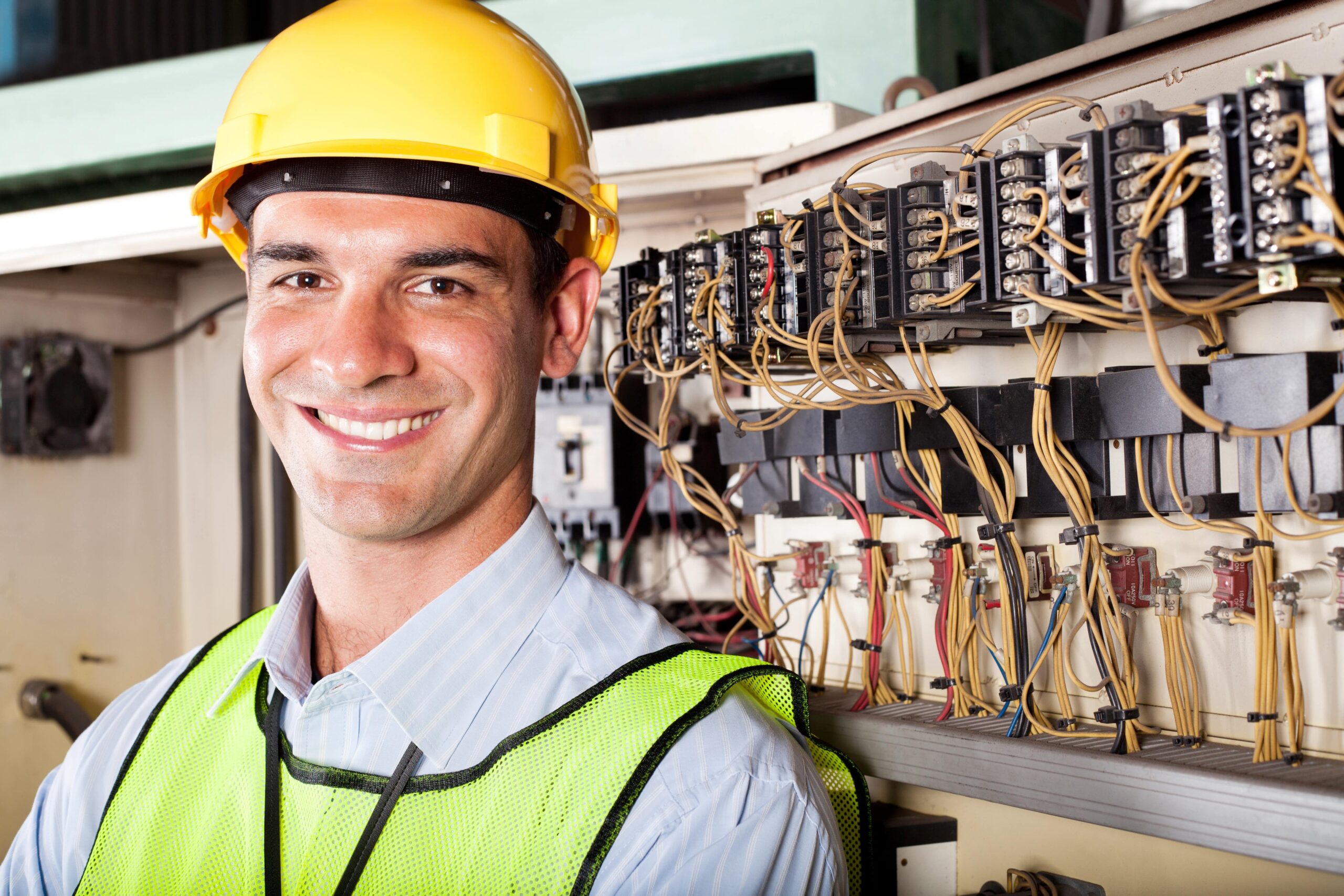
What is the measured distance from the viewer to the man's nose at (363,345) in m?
1.05

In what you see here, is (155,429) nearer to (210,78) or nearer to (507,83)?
(210,78)

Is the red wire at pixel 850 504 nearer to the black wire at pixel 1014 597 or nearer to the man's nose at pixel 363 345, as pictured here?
the black wire at pixel 1014 597

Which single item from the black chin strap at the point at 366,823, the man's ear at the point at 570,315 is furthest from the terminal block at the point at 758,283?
the black chin strap at the point at 366,823

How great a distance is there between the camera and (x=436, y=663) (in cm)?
106

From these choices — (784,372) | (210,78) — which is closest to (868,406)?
(784,372)

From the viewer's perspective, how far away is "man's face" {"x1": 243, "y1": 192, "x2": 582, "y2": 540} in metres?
1.07

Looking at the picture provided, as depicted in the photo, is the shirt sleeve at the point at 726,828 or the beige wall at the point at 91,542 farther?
the beige wall at the point at 91,542

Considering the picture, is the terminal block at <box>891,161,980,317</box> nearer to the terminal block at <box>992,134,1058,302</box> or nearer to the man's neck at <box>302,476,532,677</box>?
the terminal block at <box>992,134,1058,302</box>

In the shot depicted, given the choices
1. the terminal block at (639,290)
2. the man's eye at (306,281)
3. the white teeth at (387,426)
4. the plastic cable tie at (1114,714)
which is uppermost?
the terminal block at (639,290)

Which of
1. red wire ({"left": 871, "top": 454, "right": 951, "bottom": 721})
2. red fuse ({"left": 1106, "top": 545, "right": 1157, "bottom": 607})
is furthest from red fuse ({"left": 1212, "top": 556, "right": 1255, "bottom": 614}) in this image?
red wire ({"left": 871, "top": 454, "right": 951, "bottom": 721})

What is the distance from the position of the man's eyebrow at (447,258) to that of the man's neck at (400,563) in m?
0.22

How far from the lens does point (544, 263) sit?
3.95ft

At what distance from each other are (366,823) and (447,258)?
1.68ft

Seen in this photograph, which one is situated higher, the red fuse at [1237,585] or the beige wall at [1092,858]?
the red fuse at [1237,585]
